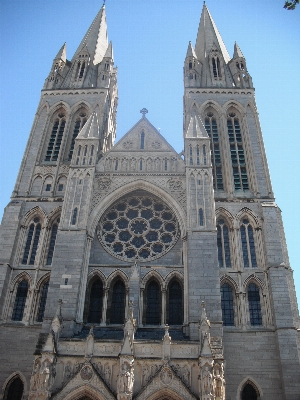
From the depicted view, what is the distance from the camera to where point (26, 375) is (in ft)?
65.1

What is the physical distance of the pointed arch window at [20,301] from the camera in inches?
858

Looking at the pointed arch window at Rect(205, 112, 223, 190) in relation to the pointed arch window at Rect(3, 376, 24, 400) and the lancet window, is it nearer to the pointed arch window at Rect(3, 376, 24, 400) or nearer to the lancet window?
the lancet window

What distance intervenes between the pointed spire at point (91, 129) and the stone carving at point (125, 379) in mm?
14505

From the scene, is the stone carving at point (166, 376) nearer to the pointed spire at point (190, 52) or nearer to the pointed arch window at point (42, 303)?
the pointed arch window at point (42, 303)

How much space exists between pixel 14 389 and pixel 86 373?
473 cm

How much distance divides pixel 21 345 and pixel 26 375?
147 centimetres

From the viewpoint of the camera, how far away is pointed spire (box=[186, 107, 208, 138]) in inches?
1054

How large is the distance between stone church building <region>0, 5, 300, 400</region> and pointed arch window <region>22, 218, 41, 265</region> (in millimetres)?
71

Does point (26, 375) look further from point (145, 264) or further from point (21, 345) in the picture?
point (145, 264)

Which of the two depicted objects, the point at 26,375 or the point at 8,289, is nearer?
the point at 26,375

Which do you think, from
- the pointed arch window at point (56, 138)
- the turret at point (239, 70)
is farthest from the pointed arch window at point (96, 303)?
the turret at point (239, 70)

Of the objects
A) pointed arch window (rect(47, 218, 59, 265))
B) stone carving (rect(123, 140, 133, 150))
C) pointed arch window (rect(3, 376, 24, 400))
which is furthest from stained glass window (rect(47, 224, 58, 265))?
stone carving (rect(123, 140, 133, 150))

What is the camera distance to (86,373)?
57.0ft

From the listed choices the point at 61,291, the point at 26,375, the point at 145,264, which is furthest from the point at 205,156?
the point at 26,375
